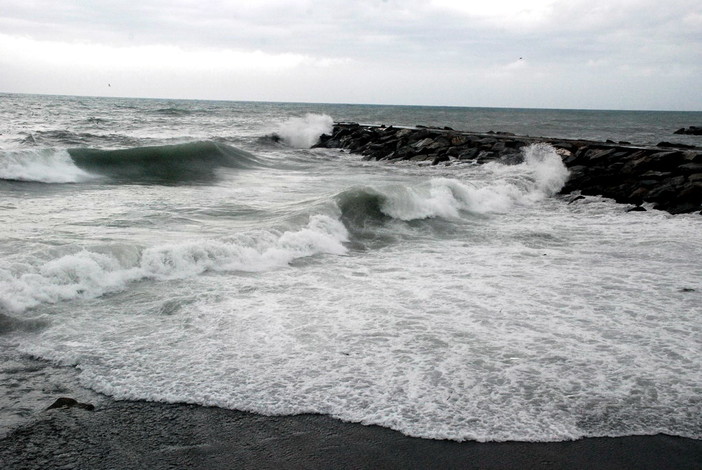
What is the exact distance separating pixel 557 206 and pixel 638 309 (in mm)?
8842

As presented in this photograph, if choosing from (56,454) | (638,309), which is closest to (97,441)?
(56,454)

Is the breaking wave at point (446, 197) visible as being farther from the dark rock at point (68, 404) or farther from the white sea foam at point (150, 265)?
the dark rock at point (68, 404)

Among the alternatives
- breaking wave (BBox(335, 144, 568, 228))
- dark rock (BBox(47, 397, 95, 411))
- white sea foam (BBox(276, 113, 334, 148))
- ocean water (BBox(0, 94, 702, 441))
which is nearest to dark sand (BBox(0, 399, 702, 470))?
dark rock (BBox(47, 397, 95, 411))

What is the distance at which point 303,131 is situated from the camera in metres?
35.7

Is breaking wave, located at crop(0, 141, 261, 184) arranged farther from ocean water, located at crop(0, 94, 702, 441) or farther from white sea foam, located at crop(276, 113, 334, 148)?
white sea foam, located at crop(276, 113, 334, 148)

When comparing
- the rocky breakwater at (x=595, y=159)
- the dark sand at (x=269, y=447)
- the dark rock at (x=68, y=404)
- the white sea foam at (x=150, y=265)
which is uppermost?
the rocky breakwater at (x=595, y=159)

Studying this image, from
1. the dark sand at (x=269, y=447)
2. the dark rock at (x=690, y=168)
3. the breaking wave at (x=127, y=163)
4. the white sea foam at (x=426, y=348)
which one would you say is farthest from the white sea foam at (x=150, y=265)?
the dark rock at (x=690, y=168)

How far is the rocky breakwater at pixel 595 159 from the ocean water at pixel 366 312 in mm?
1593

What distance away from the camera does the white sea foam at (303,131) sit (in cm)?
3462

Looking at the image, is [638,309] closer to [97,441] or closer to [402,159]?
[97,441]

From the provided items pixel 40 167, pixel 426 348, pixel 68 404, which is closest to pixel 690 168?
pixel 426 348

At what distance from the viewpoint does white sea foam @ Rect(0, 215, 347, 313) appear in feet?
21.7

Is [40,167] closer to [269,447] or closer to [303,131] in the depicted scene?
[269,447]

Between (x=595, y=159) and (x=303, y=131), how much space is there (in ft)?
64.9
